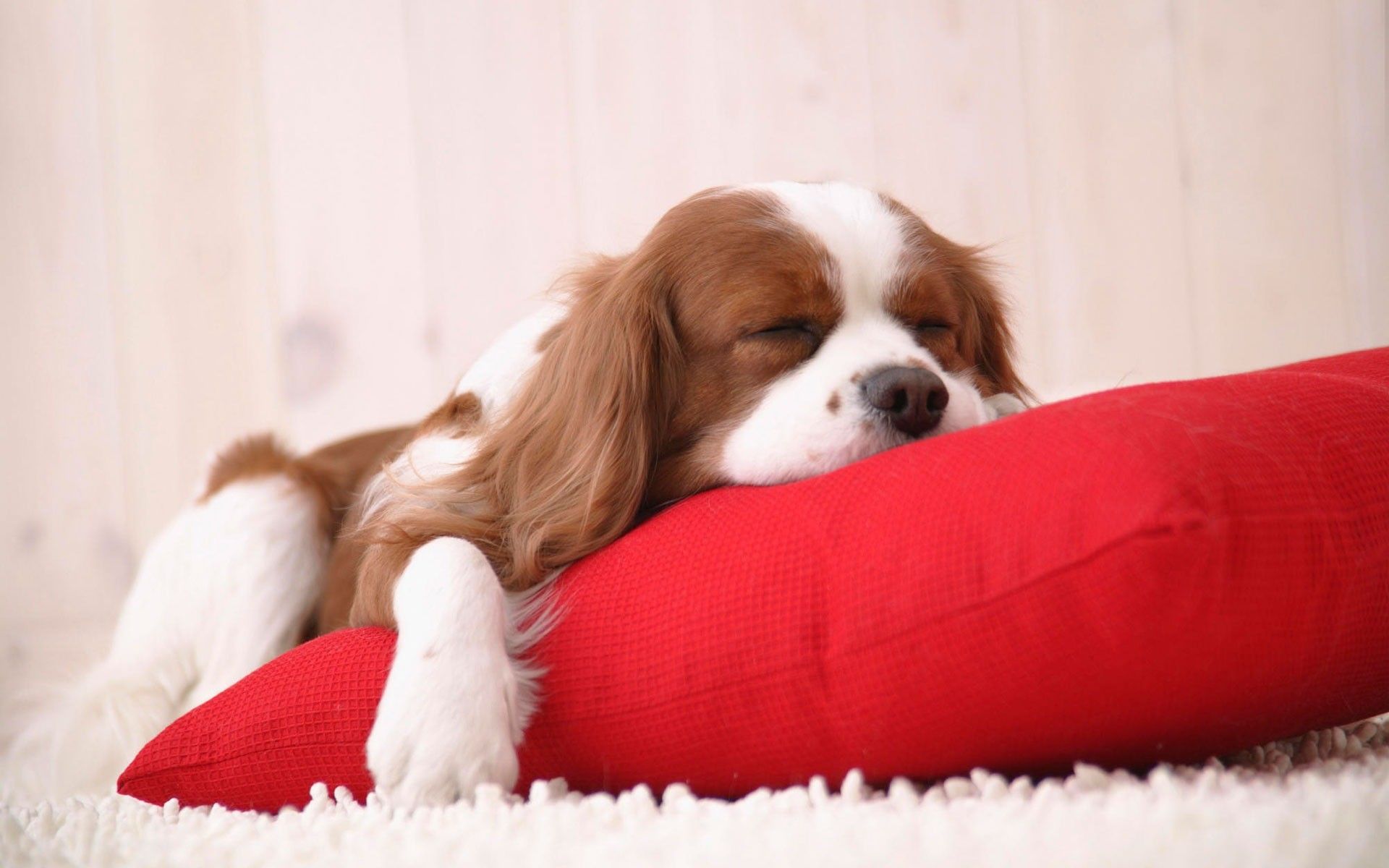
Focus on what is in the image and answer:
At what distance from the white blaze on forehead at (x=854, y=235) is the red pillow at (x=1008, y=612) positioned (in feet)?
1.44

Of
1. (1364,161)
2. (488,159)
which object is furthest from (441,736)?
(1364,161)

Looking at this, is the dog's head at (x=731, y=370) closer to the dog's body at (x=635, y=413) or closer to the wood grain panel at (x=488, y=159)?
the dog's body at (x=635, y=413)

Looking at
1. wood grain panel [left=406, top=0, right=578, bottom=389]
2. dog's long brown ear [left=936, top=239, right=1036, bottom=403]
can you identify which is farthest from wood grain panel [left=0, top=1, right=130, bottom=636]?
dog's long brown ear [left=936, top=239, right=1036, bottom=403]

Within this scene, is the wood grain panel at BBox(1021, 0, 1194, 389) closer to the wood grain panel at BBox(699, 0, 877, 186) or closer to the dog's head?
the wood grain panel at BBox(699, 0, 877, 186)

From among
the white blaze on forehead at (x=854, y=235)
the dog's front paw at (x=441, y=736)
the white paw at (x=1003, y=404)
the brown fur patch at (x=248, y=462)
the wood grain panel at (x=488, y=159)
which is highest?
the wood grain panel at (x=488, y=159)

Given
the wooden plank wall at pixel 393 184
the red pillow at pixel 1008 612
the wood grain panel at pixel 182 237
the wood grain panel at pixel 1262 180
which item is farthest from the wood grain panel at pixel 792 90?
the red pillow at pixel 1008 612

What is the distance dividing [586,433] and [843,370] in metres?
0.35

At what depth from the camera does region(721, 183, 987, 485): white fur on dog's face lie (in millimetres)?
1447

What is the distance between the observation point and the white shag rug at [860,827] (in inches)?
33.0

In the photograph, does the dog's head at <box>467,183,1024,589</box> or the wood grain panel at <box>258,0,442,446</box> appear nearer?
the dog's head at <box>467,183,1024,589</box>

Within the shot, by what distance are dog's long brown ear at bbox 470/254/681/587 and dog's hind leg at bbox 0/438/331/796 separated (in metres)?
0.75

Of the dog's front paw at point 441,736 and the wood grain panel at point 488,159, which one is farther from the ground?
the wood grain panel at point 488,159

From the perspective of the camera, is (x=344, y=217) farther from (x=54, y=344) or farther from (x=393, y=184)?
(x=54, y=344)

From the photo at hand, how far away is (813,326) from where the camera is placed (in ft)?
5.27
